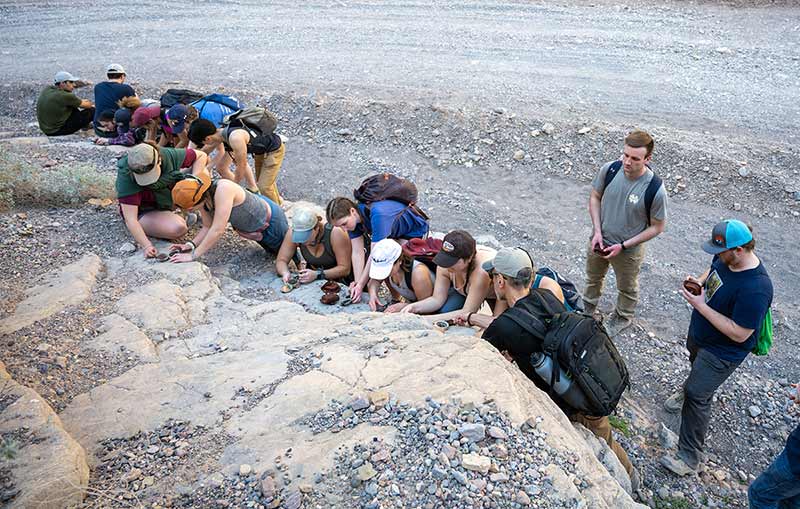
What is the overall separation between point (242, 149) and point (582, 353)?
4.55 m

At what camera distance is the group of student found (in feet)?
13.4

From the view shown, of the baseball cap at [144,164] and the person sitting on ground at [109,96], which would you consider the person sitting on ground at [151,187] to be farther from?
the person sitting on ground at [109,96]

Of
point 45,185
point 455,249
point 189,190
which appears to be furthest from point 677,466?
point 45,185

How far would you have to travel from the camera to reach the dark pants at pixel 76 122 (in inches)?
386

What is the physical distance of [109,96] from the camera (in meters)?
9.20

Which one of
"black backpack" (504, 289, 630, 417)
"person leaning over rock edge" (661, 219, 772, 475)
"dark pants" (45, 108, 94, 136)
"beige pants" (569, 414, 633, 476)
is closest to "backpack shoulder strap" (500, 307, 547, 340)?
"black backpack" (504, 289, 630, 417)

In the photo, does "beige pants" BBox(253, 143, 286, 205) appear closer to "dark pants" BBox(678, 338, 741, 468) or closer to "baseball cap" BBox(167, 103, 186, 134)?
"baseball cap" BBox(167, 103, 186, 134)

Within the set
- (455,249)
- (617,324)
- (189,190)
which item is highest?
(455,249)

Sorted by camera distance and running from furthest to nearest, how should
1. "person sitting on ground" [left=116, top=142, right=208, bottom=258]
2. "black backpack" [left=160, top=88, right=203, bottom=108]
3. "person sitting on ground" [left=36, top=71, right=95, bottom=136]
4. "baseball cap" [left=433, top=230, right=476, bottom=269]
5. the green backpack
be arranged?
"person sitting on ground" [left=36, top=71, right=95, bottom=136] → "black backpack" [left=160, top=88, right=203, bottom=108] → "person sitting on ground" [left=116, top=142, right=208, bottom=258] → "baseball cap" [left=433, top=230, right=476, bottom=269] → the green backpack

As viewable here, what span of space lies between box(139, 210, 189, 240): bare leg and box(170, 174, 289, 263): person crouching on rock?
18 cm

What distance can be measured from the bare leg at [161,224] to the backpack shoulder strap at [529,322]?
12.4 ft

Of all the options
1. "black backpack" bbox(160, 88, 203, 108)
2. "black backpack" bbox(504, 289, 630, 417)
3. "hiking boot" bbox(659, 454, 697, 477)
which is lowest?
"hiking boot" bbox(659, 454, 697, 477)

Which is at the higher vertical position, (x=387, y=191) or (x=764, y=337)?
(x=387, y=191)

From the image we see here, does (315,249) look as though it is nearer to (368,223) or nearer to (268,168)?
(368,223)
